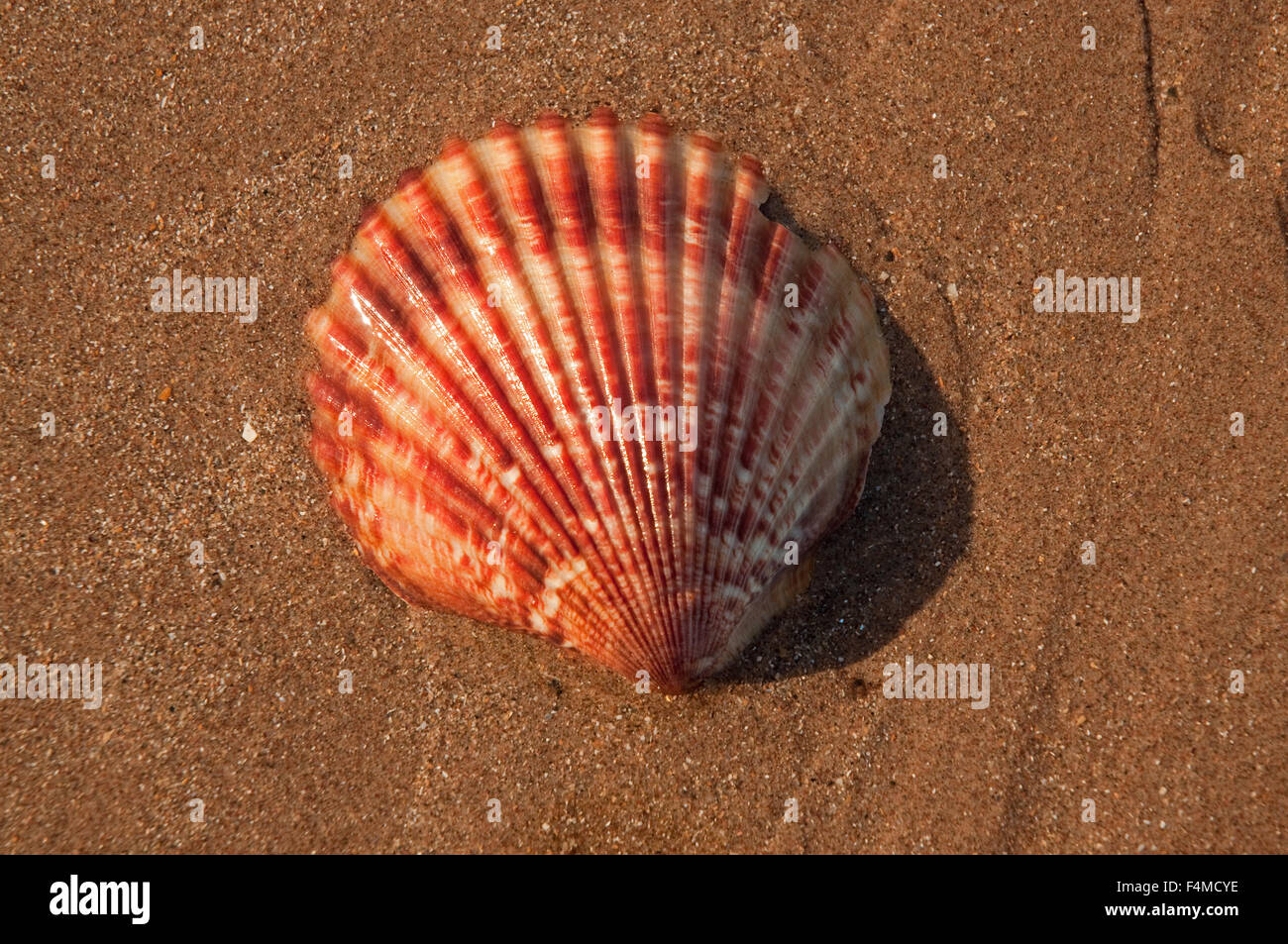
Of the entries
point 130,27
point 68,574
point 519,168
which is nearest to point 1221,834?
point 519,168

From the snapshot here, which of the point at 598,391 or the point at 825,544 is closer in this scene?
the point at 598,391

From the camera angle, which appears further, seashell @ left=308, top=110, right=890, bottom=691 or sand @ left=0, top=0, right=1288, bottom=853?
sand @ left=0, top=0, right=1288, bottom=853

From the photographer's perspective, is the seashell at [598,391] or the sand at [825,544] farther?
the sand at [825,544]

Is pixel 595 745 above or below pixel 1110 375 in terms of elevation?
below

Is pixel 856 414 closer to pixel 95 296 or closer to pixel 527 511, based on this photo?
pixel 527 511
